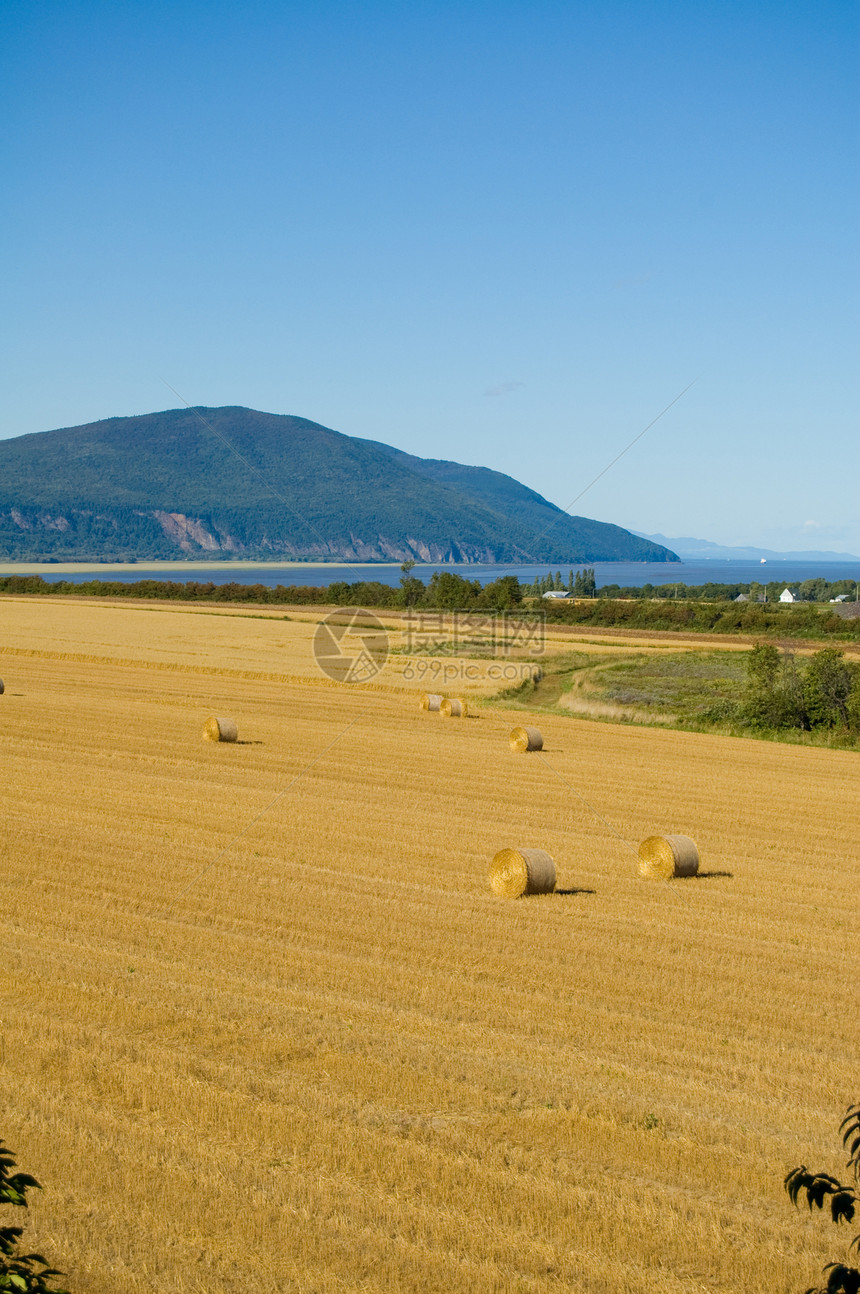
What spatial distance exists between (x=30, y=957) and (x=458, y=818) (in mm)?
9883

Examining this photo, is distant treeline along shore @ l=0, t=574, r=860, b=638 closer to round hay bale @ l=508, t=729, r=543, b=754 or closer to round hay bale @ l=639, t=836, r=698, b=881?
round hay bale @ l=508, t=729, r=543, b=754

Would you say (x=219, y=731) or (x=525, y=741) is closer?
(x=219, y=731)

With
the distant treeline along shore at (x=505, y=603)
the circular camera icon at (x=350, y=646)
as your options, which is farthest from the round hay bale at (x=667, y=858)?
the distant treeline along shore at (x=505, y=603)

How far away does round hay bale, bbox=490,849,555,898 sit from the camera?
14805 mm

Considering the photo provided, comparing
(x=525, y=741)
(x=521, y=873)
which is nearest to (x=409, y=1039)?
(x=521, y=873)

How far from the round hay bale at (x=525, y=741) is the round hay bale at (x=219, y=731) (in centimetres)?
744

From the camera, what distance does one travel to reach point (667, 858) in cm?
1630

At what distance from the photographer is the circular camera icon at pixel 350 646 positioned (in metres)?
49.2

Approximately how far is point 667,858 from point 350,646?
45624 millimetres

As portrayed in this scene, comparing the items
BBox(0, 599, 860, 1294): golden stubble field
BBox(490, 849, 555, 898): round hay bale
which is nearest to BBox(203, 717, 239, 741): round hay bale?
BBox(0, 599, 860, 1294): golden stubble field

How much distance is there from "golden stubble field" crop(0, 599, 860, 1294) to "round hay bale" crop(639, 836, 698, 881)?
30 cm

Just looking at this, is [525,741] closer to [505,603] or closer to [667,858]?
[667,858]

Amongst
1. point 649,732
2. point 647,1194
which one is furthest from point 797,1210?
point 649,732

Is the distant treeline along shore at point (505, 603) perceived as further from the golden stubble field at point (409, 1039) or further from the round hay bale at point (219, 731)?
the golden stubble field at point (409, 1039)
